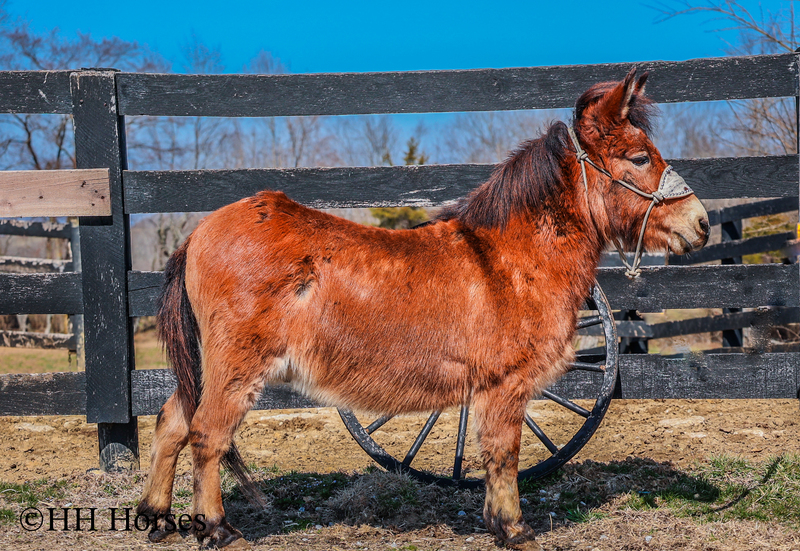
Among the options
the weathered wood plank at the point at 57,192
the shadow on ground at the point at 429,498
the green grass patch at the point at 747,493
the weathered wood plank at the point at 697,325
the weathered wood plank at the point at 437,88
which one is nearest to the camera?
the green grass patch at the point at 747,493

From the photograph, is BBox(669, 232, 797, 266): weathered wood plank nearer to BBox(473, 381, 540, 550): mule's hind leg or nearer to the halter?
the halter

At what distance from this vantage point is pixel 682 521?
3.69m

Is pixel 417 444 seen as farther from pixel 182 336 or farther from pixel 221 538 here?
pixel 182 336

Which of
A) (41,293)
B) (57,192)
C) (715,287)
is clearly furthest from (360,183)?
(715,287)

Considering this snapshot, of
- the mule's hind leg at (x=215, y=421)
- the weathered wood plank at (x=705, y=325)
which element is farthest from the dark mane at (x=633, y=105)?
the weathered wood plank at (x=705, y=325)

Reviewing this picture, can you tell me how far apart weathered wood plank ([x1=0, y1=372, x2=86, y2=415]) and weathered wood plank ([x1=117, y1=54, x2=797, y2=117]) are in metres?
2.08

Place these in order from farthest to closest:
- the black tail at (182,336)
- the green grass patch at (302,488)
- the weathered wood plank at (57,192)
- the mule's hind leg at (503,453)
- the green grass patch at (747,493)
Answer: the weathered wood plank at (57,192) → the green grass patch at (302,488) → the green grass patch at (747,493) → the black tail at (182,336) → the mule's hind leg at (503,453)

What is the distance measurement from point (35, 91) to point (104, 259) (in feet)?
4.43

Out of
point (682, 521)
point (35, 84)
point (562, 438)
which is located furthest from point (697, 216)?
point (35, 84)

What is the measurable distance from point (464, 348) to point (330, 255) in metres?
0.89

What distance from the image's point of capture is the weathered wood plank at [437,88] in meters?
4.62

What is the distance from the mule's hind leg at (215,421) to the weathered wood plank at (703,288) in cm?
158

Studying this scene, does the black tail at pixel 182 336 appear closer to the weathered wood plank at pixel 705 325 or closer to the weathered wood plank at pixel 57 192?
the weathered wood plank at pixel 57 192

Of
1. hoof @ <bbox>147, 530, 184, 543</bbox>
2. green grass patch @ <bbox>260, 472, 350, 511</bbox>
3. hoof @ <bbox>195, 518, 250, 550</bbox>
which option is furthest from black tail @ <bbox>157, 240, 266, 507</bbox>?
green grass patch @ <bbox>260, 472, 350, 511</bbox>
